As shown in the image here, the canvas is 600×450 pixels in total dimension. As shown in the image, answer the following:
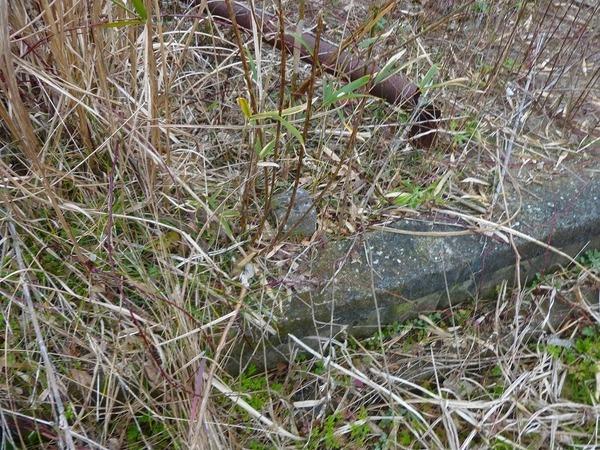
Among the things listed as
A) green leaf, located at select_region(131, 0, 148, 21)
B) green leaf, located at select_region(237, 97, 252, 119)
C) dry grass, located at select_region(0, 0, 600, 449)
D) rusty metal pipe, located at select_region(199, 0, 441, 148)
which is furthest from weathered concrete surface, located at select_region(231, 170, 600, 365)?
green leaf, located at select_region(131, 0, 148, 21)

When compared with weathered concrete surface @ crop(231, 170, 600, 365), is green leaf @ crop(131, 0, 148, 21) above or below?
above

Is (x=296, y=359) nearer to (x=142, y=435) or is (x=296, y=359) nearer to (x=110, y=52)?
(x=142, y=435)

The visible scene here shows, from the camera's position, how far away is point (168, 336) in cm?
124

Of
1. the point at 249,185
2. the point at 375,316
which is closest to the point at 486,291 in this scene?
the point at 375,316

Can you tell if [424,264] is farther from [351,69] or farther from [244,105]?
[244,105]

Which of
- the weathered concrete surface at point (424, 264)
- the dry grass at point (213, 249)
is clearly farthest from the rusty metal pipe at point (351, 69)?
the weathered concrete surface at point (424, 264)

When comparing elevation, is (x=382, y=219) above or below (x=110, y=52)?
below

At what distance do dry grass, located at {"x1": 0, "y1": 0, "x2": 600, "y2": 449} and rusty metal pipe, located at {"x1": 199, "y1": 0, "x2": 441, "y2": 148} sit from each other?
6 centimetres

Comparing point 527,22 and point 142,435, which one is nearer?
point 142,435

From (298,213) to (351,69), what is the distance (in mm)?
387

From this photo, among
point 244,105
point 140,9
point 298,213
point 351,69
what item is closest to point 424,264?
point 298,213

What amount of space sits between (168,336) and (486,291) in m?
0.93

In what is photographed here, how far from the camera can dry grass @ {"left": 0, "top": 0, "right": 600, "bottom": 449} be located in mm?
1201

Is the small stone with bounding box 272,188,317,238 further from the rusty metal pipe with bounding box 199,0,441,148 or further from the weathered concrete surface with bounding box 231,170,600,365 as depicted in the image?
the rusty metal pipe with bounding box 199,0,441,148
